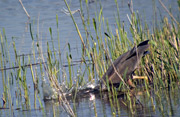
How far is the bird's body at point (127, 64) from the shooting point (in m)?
5.37

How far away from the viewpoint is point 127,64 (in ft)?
18.0

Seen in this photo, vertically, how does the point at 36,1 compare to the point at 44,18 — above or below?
above

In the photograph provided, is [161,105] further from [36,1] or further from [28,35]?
[36,1]

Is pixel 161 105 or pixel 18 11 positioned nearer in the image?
pixel 161 105

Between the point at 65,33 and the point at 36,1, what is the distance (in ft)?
23.5

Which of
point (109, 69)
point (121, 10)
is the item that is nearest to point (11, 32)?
point (121, 10)

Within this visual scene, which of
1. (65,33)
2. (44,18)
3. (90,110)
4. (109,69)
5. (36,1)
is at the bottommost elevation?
(90,110)

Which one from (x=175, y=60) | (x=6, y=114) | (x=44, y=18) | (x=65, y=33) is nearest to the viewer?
(x=6, y=114)

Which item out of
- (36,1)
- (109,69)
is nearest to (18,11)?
(36,1)

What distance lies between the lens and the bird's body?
17.6ft

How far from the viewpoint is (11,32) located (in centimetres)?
1063

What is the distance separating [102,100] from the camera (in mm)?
5086

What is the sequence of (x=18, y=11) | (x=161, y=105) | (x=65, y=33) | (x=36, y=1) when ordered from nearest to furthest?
(x=161, y=105) < (x=65, y=33) < (x=18, y=11) < (x=36, y=1)

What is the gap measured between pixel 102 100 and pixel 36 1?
1237 cm
